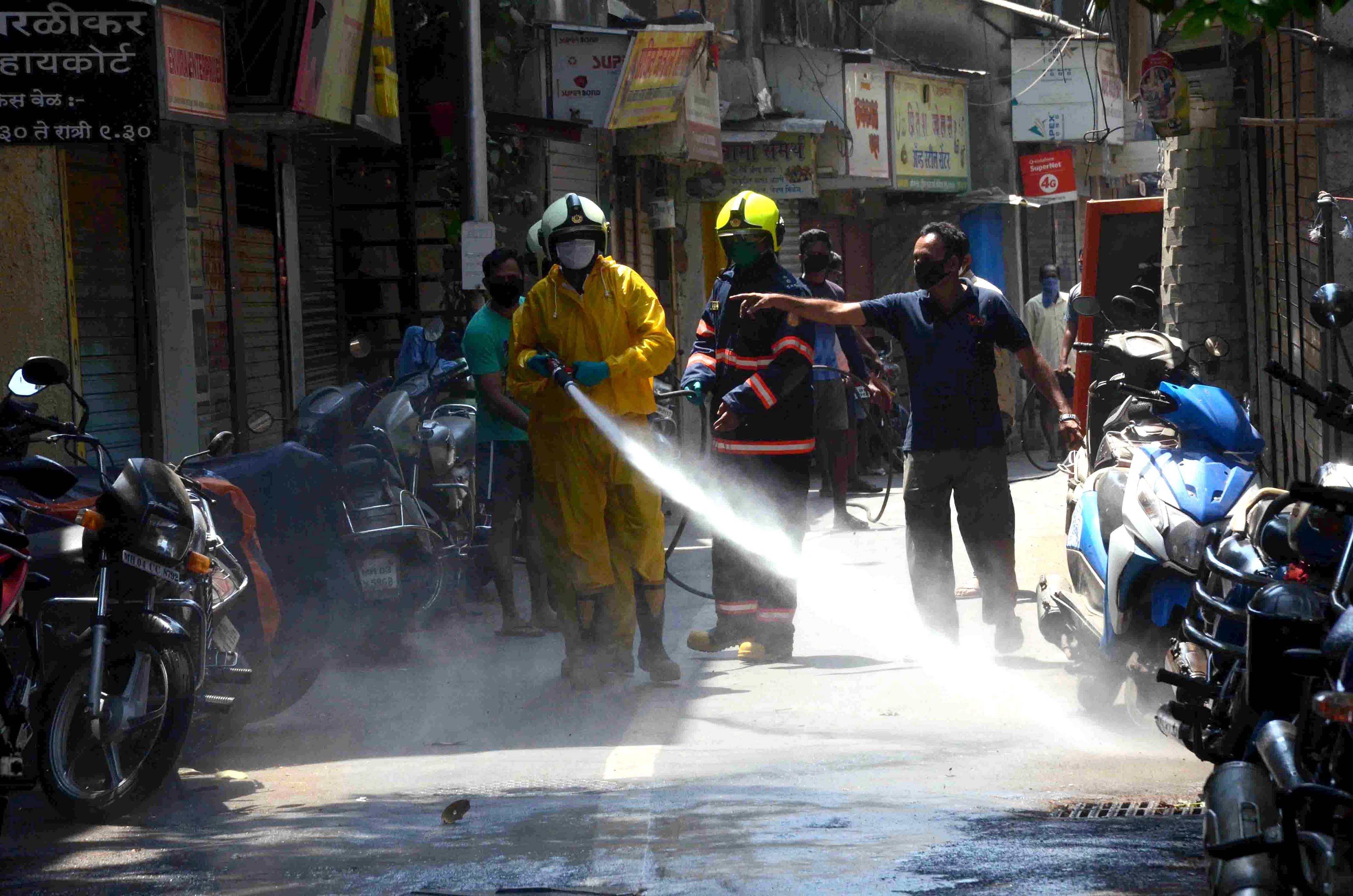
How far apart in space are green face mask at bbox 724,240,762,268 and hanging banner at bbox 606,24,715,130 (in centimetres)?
745

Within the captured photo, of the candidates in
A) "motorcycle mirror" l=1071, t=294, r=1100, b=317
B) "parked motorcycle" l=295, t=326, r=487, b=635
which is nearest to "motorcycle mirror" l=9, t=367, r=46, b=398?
"parked motorcycle" l=295, t=326, r=487, b=635

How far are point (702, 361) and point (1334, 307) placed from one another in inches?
158

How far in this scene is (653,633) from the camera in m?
7.79

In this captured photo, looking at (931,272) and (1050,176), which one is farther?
(1050,176)

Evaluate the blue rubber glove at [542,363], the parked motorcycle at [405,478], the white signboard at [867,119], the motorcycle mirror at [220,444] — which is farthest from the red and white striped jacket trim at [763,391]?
the white signboard at [867,119]

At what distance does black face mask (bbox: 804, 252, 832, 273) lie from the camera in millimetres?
12680

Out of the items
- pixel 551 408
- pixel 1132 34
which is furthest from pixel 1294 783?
pixel 1132 34

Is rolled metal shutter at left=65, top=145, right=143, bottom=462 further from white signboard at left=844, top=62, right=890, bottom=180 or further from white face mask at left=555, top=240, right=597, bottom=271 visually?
white signboard at left=844, top=62, right=890, bottom=180

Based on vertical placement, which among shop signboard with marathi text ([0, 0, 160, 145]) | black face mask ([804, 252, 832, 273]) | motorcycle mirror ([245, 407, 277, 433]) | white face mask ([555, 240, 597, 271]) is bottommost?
motorcycle mirror ([245, 407, 277, 433])

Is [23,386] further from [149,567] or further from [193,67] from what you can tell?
[193,67]

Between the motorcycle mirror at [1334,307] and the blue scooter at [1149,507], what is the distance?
853 millimetres

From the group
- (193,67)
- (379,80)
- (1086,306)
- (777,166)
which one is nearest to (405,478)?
(193,67)

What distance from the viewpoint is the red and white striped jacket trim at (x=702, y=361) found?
8.41m

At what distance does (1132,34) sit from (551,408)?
7113 millimetres
